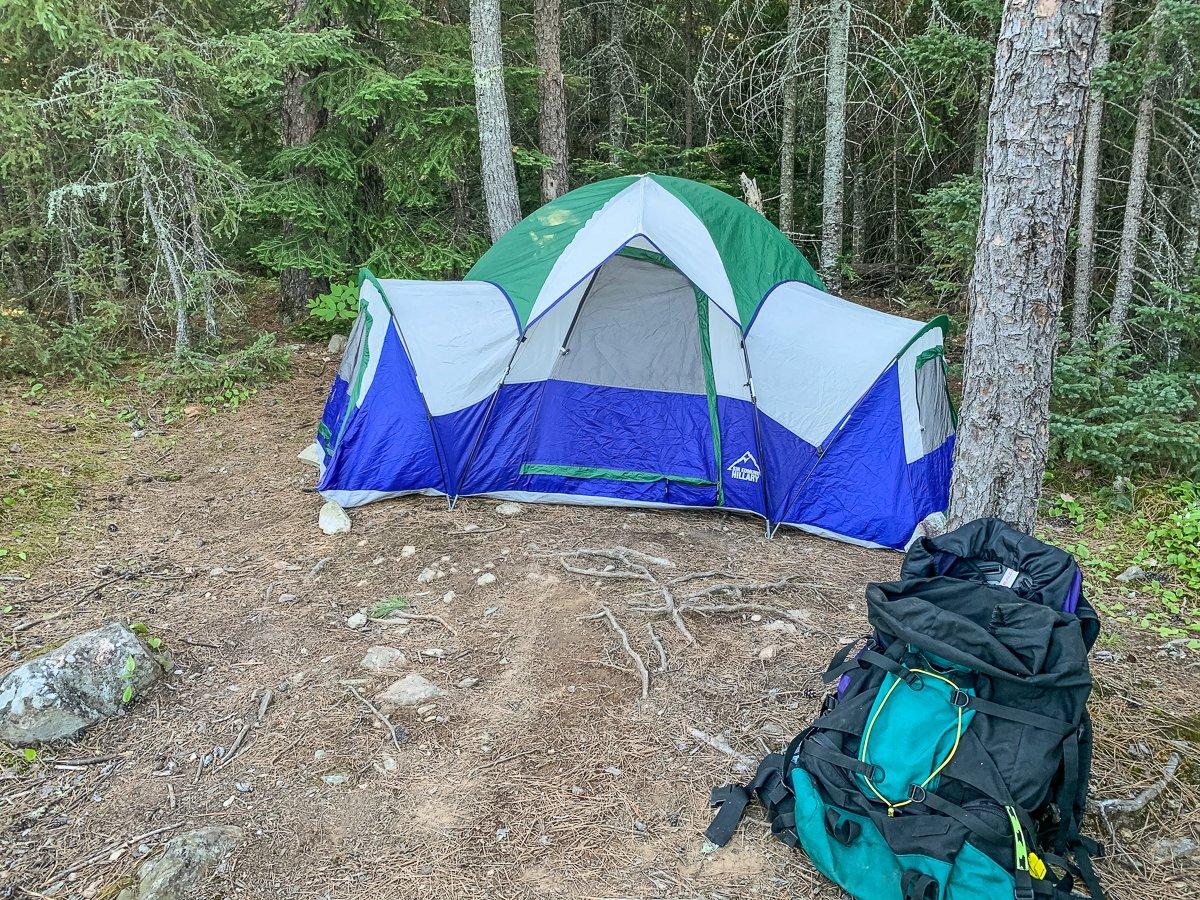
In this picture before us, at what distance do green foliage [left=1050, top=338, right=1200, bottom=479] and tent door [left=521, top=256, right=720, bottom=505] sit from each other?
7.74 ft

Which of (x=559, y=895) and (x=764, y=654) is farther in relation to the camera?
(x=764, y=654)

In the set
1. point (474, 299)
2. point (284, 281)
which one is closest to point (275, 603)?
point (474, 299)

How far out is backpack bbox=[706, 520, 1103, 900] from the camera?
220cm

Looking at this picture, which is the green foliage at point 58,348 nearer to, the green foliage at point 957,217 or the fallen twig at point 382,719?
the fallen twig at point 382,719

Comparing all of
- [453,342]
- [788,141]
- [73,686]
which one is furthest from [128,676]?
[788,141]

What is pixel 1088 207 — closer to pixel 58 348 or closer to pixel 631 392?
pixel 631 392

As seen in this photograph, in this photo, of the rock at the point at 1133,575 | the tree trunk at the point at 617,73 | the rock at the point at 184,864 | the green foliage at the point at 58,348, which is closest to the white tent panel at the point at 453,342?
the rock at the point at 184,864

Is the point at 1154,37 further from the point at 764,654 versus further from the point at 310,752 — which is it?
the point at 310,752

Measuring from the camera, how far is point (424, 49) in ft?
26.0

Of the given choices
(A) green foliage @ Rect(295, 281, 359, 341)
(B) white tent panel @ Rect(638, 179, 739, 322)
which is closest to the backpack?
(B) white tent panel @ Rect(638, 179, 739, 322)

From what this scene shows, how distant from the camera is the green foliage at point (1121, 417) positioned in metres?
4.75

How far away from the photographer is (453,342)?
5.08 m

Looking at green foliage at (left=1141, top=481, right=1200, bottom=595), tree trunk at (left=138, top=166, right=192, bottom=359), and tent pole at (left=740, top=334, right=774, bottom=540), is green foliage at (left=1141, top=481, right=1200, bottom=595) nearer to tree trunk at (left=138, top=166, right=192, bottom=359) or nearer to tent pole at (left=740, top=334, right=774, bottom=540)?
tent pole at (left=740, top=334, right=774, bottom=540)

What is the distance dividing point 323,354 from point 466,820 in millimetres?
6656
